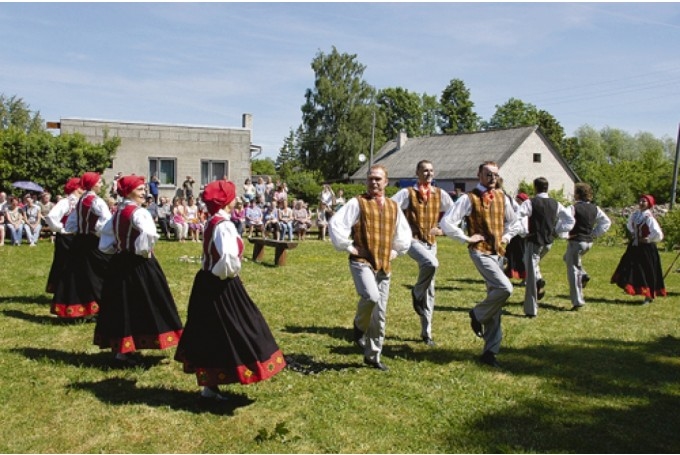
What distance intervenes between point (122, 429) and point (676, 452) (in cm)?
396

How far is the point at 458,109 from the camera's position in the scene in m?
71.1

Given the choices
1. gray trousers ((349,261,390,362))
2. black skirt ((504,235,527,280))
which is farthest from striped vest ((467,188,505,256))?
black skirt ((504,235,527,280))

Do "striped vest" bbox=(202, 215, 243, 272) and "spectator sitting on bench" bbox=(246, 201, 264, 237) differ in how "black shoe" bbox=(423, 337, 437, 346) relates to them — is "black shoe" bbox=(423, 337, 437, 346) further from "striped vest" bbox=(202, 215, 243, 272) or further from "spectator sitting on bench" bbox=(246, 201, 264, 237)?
"spectator sitting on bench" bbox=(246, 201, 264, 237)

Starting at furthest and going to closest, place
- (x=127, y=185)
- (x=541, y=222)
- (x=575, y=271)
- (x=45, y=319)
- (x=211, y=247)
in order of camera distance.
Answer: (x=575, y=271)
(x=541, y=222)
(x=45, y=319)
(x=127, y=185)
(x=211, y=247)

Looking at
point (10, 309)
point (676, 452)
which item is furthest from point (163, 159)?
point (676, 452)

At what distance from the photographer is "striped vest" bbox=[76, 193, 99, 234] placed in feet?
25.3

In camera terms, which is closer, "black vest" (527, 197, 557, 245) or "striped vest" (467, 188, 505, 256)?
"striped vest" (467, 188, 505, 256)

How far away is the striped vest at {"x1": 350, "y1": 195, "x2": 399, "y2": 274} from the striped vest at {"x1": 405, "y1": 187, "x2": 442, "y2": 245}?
1139 mm

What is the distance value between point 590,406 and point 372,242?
2354 millimetres

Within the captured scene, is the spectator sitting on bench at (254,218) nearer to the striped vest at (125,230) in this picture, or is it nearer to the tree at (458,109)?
the striped vest at (125,230)

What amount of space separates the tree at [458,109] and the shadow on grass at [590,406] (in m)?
66.0

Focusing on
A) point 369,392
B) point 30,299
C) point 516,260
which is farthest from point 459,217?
Answer: point 30,299

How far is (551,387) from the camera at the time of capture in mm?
5656

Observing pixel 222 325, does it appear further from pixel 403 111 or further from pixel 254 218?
pixel 403 111
